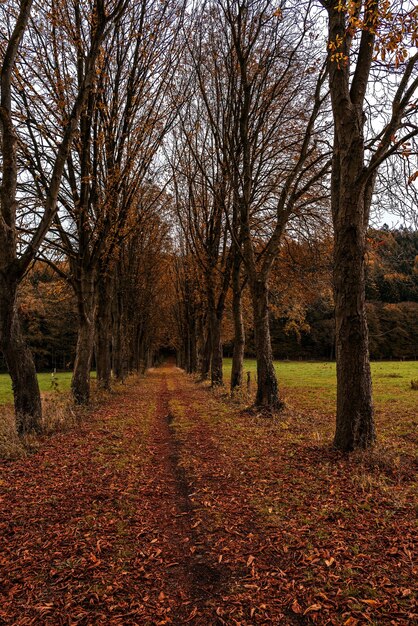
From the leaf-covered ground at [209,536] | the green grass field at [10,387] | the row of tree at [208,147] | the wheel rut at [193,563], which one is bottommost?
the green grass field at [10,387]

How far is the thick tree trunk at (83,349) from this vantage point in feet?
40.6

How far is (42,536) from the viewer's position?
3955 millimetres

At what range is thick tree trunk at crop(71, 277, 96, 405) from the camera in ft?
40.6

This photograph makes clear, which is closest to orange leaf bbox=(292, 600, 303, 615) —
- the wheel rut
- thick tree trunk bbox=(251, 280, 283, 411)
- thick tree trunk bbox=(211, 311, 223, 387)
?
the wheel rut

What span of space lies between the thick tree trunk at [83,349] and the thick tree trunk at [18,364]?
4256mm

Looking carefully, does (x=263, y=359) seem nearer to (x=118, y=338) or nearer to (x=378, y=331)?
(x=118, y=338)

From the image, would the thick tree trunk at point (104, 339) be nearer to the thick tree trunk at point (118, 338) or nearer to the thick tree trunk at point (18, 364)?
the thick tree trunk at point (118, 338)

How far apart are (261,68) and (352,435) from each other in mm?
10153

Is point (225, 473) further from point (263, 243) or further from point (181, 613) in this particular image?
point (263, 243)

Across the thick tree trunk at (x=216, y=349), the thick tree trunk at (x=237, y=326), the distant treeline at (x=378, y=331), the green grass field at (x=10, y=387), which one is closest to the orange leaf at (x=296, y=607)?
the thick tree trunk at (x=237, y=326)

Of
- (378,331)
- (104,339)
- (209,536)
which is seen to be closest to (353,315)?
(209,536)

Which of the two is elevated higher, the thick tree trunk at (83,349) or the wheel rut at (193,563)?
the thick tree trunk at (83,349)

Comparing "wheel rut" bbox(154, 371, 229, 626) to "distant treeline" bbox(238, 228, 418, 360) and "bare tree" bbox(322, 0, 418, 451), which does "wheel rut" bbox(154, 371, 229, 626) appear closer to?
"bare tree" bbox(322, 0, 418, 451)

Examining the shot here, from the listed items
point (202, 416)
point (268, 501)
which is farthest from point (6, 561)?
point (202, 416)
